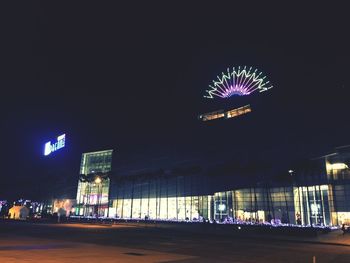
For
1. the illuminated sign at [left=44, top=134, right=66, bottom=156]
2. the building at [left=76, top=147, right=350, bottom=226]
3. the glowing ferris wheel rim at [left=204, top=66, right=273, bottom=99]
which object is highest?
the glowing ferris wheel rim at [left=204, top=66, right=273, bottom=99]

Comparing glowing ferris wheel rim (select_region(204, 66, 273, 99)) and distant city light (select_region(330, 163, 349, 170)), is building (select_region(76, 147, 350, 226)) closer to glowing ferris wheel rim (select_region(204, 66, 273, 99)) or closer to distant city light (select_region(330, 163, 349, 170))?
distant city light (select_region(330, 163, 349, 170))

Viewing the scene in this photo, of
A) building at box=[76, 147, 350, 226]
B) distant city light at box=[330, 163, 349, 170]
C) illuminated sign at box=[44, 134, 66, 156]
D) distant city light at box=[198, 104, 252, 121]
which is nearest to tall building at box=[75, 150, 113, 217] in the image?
building at box=[76, 147, 350, 226]

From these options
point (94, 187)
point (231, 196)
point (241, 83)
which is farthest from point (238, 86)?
point (94, 187)

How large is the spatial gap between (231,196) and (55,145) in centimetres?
9728

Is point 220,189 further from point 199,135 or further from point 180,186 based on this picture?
point 199,135

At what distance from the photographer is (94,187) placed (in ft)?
384

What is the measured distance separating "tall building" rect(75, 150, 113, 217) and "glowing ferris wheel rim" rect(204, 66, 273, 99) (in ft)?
152

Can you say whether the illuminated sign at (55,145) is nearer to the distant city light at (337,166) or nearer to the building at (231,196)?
the building at (231,196)

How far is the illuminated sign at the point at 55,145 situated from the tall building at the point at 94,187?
21304 mm

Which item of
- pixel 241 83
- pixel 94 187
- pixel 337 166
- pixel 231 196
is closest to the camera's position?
pixel 337 166

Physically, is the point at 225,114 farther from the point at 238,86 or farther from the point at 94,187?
the point at 94,187

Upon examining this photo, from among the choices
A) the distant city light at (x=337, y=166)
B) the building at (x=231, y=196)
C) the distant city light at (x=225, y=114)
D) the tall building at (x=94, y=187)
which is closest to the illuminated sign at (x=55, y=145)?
the tall building at (x=94, y=187)

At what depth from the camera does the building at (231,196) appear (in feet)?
211

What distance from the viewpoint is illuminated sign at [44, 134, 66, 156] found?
14212 centimetres
